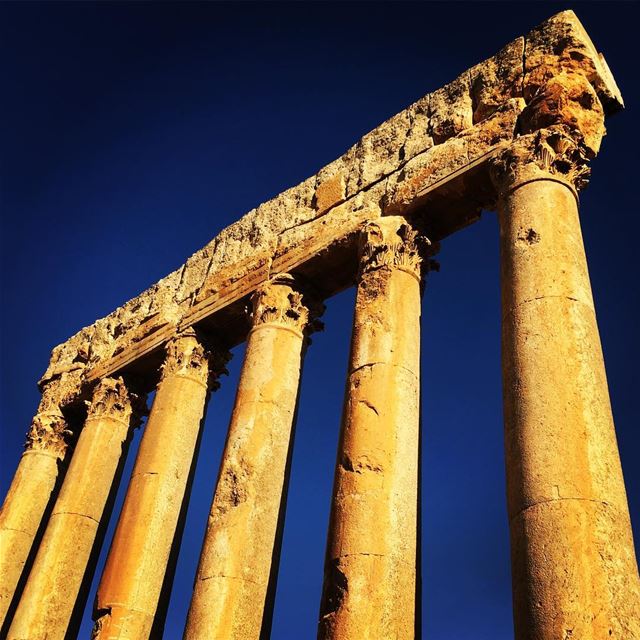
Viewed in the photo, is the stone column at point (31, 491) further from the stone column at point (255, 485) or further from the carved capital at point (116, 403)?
the stone column at point (255, 485)

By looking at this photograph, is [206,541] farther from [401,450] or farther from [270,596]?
[401,450]

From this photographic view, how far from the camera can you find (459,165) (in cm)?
1249

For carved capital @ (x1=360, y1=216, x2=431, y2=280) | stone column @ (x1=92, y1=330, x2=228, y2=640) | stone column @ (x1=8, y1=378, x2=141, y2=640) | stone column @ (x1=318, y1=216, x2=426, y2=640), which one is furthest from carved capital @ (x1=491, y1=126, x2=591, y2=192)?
stone column @ (x1=8, y1=378, x2=141, y2=640)

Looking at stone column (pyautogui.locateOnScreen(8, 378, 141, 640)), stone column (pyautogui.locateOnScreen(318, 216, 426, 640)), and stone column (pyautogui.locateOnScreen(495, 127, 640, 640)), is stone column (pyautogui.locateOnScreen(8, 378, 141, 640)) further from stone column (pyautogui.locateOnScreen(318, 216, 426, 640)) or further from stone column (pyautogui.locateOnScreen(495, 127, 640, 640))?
stone column (pyautogui.locateOnScreen(495, 127, 640, 640))

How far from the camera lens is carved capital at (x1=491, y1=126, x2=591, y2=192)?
10.8m

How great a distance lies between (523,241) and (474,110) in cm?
417

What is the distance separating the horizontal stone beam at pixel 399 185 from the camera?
1200cm

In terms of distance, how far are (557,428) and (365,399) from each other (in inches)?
130

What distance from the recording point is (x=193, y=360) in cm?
1580

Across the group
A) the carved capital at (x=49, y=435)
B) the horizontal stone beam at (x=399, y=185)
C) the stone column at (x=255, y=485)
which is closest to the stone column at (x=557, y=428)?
the horizontal stone beam at (x=399, y=185)

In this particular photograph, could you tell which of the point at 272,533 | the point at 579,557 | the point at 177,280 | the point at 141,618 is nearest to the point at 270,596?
the point at 272,533

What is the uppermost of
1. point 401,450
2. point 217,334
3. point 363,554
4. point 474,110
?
point 474,110

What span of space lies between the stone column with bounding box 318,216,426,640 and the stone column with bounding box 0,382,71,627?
1023 centimetres

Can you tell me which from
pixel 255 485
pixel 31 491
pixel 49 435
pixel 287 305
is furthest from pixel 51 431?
pixel 255 485
